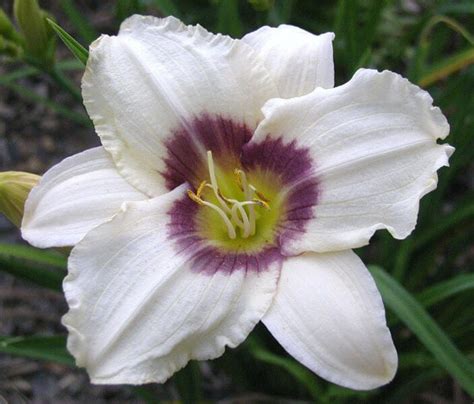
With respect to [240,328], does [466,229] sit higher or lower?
lower

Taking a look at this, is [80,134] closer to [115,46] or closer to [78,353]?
[115,46]

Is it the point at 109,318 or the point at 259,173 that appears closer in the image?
the point at 109,318

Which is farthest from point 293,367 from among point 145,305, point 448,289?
point 145,305

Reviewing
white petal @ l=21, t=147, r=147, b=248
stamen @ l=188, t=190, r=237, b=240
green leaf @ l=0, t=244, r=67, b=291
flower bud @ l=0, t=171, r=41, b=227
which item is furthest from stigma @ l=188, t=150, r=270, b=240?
green leaf @ l=0, t=244, r=67, b=291

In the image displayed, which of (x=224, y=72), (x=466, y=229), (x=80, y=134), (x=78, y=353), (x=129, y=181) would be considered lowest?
(x=80, y=134)

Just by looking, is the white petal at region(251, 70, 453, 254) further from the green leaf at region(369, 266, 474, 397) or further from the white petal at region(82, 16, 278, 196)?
the green leaf at region(369, 266, 474, 397)

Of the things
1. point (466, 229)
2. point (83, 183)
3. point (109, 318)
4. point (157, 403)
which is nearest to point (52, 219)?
point (83, 183)
